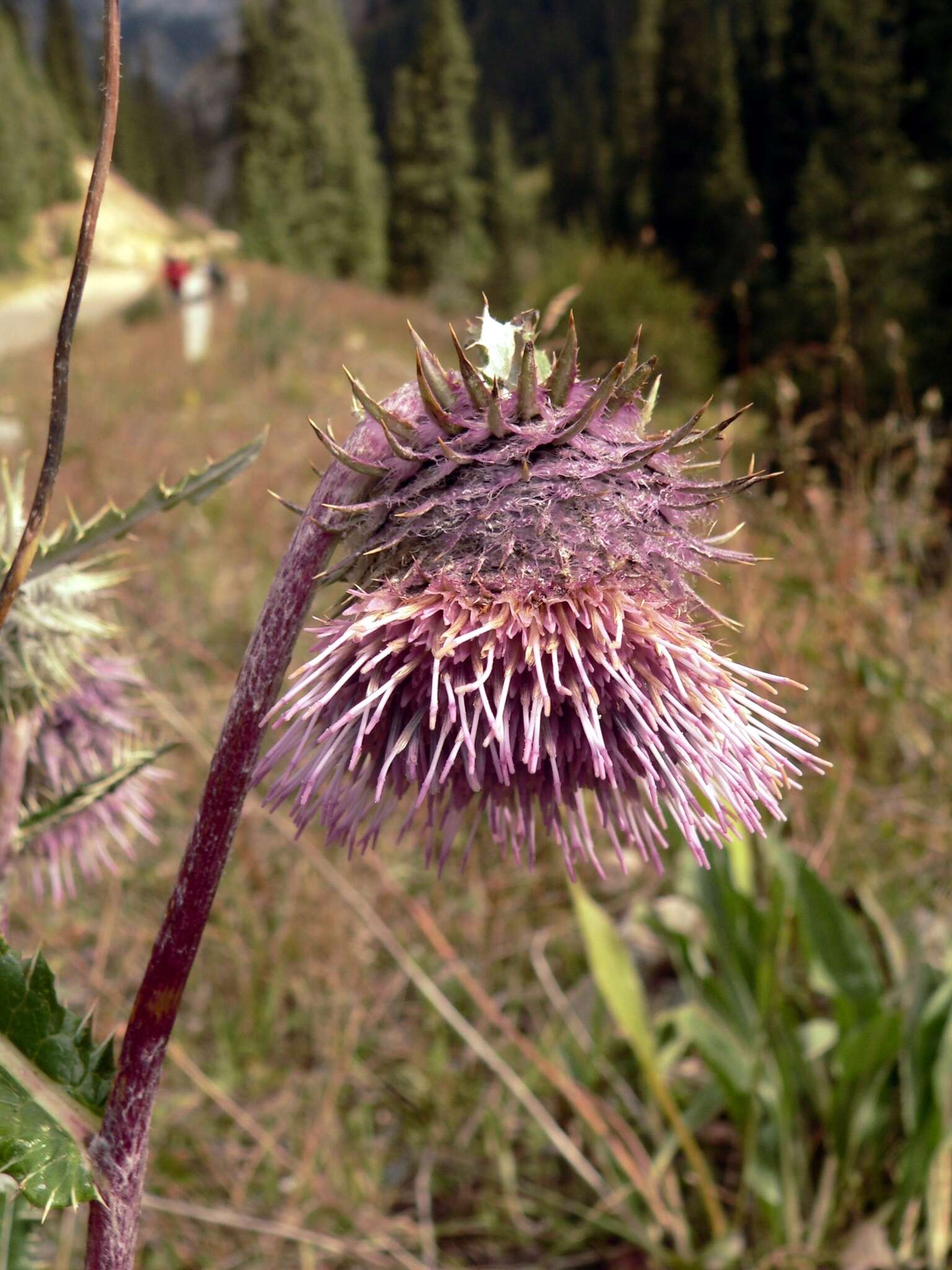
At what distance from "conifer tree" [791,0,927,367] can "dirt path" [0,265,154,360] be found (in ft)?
35.9

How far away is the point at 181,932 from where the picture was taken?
98cm

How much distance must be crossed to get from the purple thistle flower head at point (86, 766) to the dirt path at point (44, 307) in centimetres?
1477

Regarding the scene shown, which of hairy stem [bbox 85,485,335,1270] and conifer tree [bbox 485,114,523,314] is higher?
conifer tree [bbox 485,114,523,314]

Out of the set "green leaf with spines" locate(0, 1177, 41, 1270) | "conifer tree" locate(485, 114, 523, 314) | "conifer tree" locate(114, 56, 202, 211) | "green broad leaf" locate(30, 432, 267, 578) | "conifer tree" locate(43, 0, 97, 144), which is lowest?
"green leaf with spines" locate(0, 1177, 41, 1270)

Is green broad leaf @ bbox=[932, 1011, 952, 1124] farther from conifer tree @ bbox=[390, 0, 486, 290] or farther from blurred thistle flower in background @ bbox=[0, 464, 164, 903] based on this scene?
conifer tree @ bbox=[390, 0, 486, 290]

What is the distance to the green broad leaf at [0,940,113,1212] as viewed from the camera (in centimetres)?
88

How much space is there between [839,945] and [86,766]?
80.3 inches

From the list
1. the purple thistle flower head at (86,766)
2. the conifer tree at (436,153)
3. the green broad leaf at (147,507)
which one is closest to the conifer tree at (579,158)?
the conifer tree at (436,153)

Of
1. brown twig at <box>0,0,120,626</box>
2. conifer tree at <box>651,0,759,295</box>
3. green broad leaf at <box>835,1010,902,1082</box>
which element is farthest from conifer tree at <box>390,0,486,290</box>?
brown twig at <box>0,0,120,626</box>

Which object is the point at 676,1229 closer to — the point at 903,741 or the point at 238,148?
the point at 903,741

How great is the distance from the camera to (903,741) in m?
3.97

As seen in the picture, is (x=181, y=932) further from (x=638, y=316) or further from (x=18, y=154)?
(x=18, y=154)

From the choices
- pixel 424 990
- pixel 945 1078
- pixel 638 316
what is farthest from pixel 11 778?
pixel 638 316

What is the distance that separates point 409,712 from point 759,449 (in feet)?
22.4
